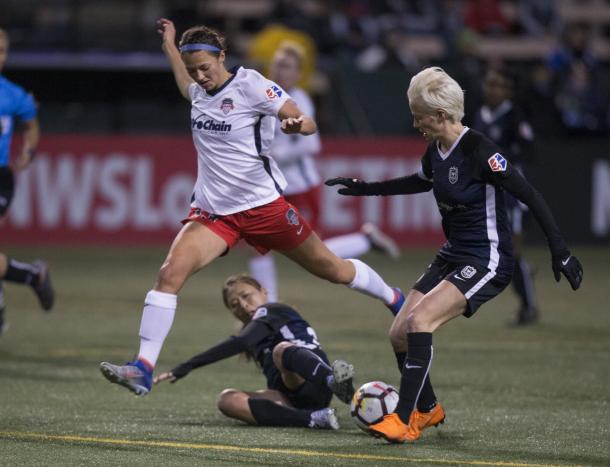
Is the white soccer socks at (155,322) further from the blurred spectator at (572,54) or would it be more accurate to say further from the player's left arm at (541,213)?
the blurred spectator at (572,54)

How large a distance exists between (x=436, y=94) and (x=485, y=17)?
612 inches

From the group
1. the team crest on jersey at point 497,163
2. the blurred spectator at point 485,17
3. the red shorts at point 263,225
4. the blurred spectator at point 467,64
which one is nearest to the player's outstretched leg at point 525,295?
the red shorts at point 263,225

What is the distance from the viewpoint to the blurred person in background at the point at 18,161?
9.77 m

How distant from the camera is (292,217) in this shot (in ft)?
22.9

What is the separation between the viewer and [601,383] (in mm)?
8211

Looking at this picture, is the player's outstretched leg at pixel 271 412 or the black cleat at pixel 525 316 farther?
the black cleat at pixel 525 316

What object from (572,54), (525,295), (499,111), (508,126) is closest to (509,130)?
(508,126)

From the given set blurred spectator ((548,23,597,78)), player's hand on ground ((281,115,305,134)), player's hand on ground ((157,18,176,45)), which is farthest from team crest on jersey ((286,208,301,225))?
blurred spectator ((548,23,597,78))

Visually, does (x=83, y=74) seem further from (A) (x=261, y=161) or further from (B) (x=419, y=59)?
(A) (x=261, y=161)

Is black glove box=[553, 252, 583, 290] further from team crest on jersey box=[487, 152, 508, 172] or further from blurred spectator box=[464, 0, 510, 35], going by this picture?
blurred spectator box=[464, 0, 510, 35]

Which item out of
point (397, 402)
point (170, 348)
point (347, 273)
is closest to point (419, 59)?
point (170, 348)

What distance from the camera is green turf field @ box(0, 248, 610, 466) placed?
594 centimetres

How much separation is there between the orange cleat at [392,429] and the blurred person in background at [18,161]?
4.70m

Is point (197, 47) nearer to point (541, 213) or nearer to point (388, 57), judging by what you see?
point (541, 213)
